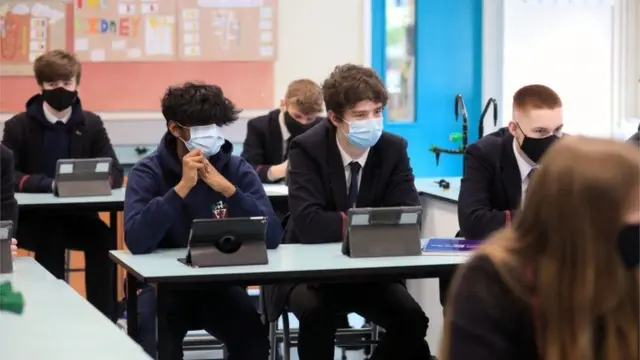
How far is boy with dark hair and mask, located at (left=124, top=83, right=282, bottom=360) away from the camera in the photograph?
10.5 ft

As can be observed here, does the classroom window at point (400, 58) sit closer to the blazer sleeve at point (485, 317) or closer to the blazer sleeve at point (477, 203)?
the blazer sleeve at point (477, 203)

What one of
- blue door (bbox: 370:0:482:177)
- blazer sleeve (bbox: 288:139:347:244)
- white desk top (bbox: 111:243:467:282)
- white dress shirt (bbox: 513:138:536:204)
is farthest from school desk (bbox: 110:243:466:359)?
blue door (bbox: 370:0:482:177)

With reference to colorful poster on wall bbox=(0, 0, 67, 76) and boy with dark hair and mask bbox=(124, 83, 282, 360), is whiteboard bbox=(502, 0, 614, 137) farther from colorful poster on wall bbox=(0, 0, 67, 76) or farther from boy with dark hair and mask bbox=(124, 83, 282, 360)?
boy with dark hair and mask bbox=(124, 83, 282, 360)

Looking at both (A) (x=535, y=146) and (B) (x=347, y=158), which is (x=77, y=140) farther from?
(A) (x=535, y=146)

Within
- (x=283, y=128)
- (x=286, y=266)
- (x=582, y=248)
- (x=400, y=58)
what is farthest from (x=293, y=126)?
(x=582, y=248)

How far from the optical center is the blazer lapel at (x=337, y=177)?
3.57 meters

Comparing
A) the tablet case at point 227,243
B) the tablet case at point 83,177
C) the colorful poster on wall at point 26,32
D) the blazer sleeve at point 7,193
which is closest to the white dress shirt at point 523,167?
the tablet case at point 227,243

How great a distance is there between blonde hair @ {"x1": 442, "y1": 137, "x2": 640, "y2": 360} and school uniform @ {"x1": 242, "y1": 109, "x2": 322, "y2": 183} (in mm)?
3904

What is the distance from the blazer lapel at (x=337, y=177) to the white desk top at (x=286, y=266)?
0.97 feet

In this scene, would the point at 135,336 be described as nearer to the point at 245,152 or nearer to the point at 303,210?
the point at 303,210

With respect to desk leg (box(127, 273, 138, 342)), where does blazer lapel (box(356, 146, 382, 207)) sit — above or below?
above

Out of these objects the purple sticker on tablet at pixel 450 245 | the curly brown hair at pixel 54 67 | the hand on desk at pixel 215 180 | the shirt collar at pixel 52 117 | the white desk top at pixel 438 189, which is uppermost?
the curly brown hair at pixel 54 67

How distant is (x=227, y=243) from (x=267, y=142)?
2234 millimetres

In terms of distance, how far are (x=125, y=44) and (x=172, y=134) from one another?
3.18 metres
